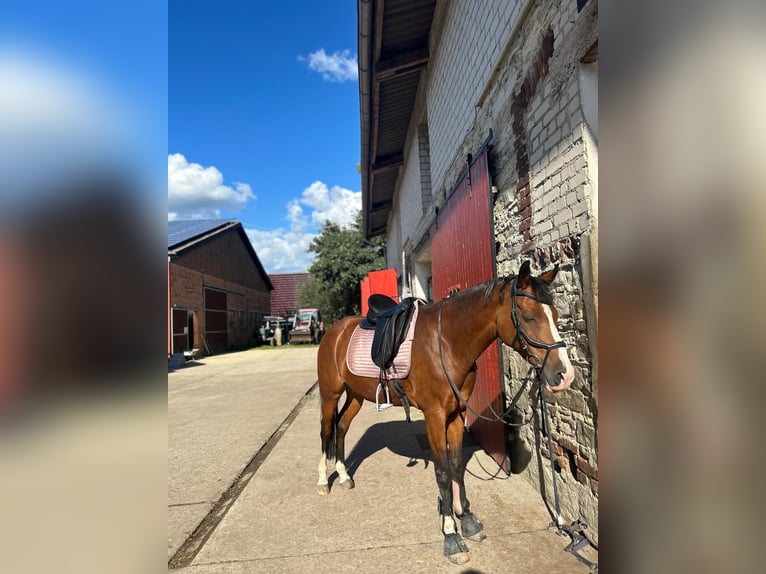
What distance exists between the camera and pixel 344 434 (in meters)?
4.19

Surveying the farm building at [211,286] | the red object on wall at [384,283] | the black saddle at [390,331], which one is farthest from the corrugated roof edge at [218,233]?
the black saddle at [390,331]

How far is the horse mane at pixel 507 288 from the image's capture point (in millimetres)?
2520

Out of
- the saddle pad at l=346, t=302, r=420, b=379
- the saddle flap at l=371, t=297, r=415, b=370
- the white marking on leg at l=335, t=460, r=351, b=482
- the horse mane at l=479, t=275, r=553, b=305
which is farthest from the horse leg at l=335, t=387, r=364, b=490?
the horse mane at l=479, t=275, r=553, b=305

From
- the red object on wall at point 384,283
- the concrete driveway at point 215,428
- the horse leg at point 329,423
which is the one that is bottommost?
the concrete driveway at point 215,428

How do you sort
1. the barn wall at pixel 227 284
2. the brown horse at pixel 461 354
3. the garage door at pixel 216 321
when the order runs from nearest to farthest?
the brown horse at pixel 461 354 → the barn wall at pixel 227 284 → the garage door at pixel 216 321

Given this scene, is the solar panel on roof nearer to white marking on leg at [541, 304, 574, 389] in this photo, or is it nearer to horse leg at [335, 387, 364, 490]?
horse leg at [335, 387, 364, 490]

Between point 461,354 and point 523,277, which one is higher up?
point 523,277

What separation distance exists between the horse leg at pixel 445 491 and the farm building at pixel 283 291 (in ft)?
130

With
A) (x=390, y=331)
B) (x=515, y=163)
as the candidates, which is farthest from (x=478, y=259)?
(x=390, y=331)

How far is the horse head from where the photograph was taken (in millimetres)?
2404

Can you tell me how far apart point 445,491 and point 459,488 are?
0.84ft

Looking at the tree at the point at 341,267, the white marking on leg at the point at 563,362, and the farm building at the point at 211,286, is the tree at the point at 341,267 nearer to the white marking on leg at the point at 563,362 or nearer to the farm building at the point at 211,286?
the farm building at the point at 211,286

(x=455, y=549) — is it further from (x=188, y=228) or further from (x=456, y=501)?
(x=188, y=228)
